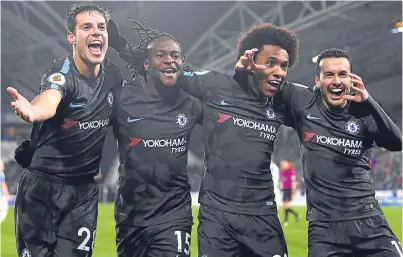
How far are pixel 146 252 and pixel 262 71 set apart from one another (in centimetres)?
179

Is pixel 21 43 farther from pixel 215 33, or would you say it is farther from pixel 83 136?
pixel 83 136

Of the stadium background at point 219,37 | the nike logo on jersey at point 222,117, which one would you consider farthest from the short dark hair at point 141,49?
the stadium background at point 219,37

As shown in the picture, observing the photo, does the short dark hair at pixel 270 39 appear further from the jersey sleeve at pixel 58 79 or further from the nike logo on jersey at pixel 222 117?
the jersey sleeve at pixel 58 79

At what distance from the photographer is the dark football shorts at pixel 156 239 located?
4992 mm

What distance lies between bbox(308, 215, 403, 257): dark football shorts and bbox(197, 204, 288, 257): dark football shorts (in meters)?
0.33

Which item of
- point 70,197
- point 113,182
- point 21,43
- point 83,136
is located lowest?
point 70,197

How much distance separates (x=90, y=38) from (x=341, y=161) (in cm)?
230

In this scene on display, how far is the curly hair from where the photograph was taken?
549cm

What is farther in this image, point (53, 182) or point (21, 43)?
point (21, 43)

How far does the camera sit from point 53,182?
4.93 m

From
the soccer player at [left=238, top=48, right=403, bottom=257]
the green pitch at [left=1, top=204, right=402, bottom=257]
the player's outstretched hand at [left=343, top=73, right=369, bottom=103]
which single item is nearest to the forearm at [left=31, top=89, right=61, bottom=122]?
the soccer player at [left=238, top=48, right=403, bottom=257]

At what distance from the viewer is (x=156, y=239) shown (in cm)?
504

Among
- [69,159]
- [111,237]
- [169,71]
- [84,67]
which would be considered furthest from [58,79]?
[111,237]

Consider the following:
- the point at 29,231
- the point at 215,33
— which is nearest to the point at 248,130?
the point at 29,231
